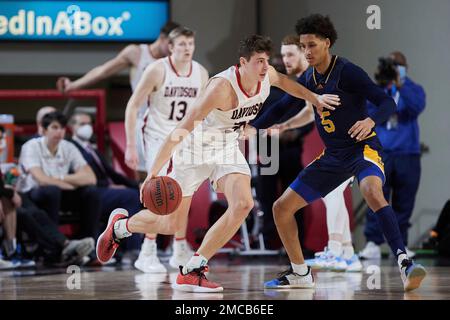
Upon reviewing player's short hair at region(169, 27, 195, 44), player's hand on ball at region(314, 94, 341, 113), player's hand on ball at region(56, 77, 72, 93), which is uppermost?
player's short hair at region(169, 27, 195, 44)

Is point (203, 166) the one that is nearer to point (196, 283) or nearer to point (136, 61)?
point (196, 283)

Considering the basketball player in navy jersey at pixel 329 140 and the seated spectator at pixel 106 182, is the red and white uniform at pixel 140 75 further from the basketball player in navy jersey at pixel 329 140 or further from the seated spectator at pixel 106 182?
the basketball player in navy jersey at pixel 329 140

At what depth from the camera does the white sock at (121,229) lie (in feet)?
18.1

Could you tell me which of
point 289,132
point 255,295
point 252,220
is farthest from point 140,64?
point 255,295

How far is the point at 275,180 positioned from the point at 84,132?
1923mm

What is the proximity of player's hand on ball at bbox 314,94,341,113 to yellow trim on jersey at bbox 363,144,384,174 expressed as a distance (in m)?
0.31

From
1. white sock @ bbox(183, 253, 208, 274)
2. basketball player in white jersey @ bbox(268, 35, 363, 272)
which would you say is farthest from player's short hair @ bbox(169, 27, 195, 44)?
white sock @ bbox(183, 253, 208, 274)

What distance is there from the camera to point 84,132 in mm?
8414

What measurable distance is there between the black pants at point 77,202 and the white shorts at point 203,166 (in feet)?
7.88

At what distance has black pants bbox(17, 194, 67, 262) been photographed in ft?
24.2

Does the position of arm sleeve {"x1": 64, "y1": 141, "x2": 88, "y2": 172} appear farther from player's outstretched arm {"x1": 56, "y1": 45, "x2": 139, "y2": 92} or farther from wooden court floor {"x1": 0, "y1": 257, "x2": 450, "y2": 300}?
wooden court floor {"x1": 0, "y1": 257, "x2": 450, "y2": 300}

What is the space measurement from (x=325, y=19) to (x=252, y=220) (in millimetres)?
4003

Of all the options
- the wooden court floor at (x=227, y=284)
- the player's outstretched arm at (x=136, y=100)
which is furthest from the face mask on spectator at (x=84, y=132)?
the player's outstretched arm at (x=136, y=100)
